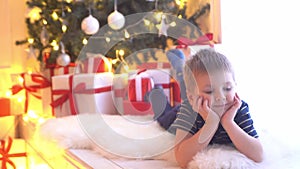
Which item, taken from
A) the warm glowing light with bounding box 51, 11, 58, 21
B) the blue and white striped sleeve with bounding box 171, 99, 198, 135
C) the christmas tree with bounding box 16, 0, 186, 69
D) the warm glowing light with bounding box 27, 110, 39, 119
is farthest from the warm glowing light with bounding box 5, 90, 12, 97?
the blue and white striped sleeve with bounding box 171, 99, 198, 135

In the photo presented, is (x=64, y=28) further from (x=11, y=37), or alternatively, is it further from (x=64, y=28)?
(x=11, y=37)

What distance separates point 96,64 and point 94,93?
0.15 meters

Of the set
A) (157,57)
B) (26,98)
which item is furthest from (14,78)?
(157,57)

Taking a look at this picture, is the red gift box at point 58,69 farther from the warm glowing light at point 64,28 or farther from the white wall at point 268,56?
the white wall at point 268,56

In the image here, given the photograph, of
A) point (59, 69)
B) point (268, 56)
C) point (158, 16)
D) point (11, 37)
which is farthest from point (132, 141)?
point (11, 37)

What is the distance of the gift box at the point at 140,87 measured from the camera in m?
1.38

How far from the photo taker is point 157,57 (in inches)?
65.3

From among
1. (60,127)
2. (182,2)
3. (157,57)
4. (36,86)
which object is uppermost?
(182,2)

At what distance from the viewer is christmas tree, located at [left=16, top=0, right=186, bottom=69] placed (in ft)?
5.36

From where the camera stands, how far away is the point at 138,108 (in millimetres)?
1363

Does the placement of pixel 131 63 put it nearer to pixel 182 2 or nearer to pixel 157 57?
pixel 157 57

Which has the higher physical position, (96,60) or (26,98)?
(96,60)

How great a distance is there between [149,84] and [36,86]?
588 millimetres

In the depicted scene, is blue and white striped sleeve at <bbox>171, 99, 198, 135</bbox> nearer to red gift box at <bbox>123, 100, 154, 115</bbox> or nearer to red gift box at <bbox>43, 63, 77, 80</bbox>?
red gift box at <bbox>123, 100, 154, 115</bbox>
